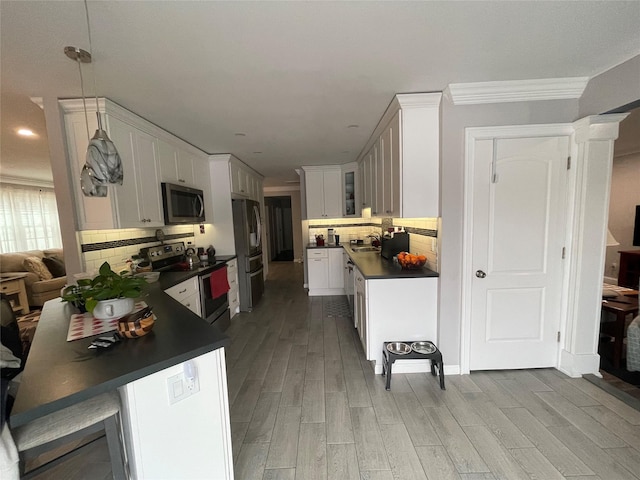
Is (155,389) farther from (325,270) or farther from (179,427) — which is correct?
(325,270)

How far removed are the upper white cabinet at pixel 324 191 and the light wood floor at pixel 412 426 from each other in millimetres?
3039

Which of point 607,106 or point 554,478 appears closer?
point 554,478

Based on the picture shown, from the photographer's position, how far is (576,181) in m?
2.19

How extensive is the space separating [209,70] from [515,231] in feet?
8.72

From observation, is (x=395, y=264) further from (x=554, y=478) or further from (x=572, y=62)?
(x=572, y=62)

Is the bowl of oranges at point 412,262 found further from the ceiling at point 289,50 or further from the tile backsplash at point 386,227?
the ceiling at point 289,50

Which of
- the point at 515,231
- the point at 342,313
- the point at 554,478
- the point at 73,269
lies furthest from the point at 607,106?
the point at 73,269

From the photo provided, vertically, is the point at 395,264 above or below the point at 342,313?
above

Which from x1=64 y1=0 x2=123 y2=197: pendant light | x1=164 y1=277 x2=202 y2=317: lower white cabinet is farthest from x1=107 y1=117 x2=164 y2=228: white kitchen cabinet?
x1=64 y1=0 x2=123 y2=197: pendant light

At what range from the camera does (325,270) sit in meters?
4.89

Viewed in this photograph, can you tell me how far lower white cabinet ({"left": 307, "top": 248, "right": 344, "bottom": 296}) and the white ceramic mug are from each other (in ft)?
11.5

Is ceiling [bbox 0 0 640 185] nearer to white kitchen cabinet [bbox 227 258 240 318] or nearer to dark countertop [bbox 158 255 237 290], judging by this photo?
dark countertop [bbox 158 255 237 290]

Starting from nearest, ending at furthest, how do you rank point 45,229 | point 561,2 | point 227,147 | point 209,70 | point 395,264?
1. point 561,2
2. point 209,70
3. point 395,264
4. point 227,147
5. point 45,229

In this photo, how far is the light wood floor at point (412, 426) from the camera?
152cm
